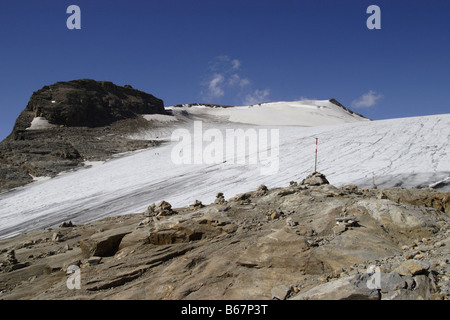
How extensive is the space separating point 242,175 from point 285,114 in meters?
43.5

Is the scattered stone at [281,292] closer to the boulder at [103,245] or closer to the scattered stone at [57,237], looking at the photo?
the boulder at [103,245]

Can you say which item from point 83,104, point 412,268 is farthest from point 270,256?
point 83,104

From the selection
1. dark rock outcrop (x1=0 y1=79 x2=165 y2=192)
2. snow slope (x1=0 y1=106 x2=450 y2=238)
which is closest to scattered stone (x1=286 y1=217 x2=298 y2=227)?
snow slope (x1=0 y1=106 x2=450 y2=238)

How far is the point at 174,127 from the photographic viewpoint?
1544 inches

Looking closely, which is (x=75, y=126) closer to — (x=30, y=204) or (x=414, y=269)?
(x=30, y=204)

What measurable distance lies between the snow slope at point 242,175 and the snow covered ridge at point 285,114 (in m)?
26.6

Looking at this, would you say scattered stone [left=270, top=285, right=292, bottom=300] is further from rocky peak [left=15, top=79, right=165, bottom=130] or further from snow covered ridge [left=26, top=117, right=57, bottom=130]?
rocky peak [left=15, top=79, right=165, bottom=130]

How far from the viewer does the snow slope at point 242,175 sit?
11445 mm

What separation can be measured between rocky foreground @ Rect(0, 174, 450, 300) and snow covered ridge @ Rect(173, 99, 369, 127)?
3841 centimetres

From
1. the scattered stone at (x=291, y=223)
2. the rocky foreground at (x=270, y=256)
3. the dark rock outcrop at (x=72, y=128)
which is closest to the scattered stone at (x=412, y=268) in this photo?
the rocky foreground at (x=270, y=256)

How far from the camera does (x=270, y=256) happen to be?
4.35 metres

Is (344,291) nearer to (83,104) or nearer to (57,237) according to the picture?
(57,237)
